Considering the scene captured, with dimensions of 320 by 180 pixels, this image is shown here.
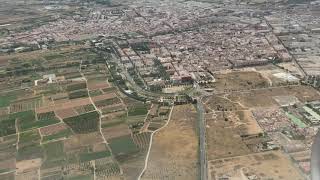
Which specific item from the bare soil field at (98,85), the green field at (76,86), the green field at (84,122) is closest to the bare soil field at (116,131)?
the green field at (84,122)

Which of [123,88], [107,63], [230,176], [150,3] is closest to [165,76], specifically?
[123,88]

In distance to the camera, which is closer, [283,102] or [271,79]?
[283,102]

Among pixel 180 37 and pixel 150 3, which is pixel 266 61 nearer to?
pixel 180 37

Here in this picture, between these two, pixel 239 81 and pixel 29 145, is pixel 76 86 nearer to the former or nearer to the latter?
pixel 29 145

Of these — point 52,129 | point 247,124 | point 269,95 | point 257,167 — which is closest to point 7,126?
point 52,129

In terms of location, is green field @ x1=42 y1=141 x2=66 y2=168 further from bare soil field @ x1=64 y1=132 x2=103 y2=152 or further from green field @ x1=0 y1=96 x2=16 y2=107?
green field @ x1=0 y1=96 x2=16 y2=107

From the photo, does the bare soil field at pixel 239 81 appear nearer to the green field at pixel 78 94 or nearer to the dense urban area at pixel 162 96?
the dense urban area at pixel 162 96
